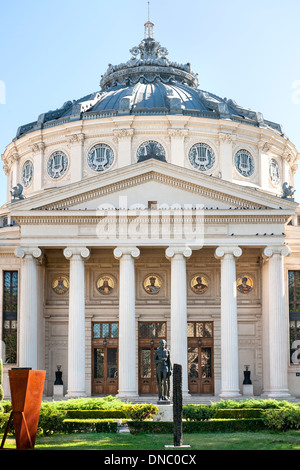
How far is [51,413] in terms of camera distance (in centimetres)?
3484

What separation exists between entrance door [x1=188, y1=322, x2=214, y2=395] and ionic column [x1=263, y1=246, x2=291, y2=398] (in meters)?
5.16

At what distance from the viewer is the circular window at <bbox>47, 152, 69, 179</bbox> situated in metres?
63.2

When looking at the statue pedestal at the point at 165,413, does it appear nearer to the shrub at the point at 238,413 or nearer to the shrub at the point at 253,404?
the shrub at the point at 238,413

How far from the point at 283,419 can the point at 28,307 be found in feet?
66.7

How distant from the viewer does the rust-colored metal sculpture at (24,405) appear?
28594mm

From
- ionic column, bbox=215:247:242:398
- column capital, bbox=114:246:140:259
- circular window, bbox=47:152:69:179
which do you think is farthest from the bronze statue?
circular window, bbox=47:152:69:179

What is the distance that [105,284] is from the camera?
183 feet

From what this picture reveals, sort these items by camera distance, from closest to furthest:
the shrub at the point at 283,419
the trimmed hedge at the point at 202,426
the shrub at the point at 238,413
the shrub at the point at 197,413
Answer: the trimmed hedge at the point at 202,426
the shrub at the point at 283,419
the shrub at the point at 197,413
the shrub at the point at 238,413

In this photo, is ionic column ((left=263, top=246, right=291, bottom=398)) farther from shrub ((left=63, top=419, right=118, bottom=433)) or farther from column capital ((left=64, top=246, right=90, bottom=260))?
shrub ((left=63, top=419, right=118, bottom=433))

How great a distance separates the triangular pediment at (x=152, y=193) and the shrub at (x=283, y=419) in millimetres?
17915

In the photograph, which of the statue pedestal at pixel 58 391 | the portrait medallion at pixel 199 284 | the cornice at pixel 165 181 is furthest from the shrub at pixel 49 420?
the portrait medallion at pixel 199 284

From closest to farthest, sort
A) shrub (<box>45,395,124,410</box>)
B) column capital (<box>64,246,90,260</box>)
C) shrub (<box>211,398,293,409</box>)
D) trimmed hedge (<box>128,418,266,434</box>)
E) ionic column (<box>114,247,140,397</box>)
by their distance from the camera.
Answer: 1. trimmed hedge (<box>128,418,266,434</box>)
2. shrub (<box>211,398,293,409</box>)
3. shrub (<box>45,395,124,410</box>)
4. ionic column (<box>114,247,140,397</box>)
5. column capital (<box>64,246,90,260</box>)
